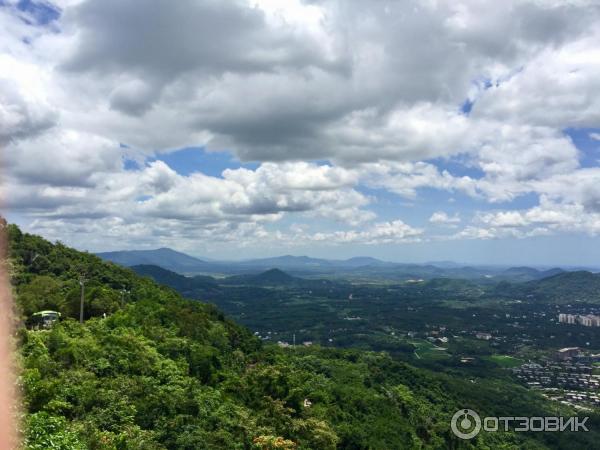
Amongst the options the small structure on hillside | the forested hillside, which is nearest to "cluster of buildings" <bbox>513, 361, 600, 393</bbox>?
the forested hillside

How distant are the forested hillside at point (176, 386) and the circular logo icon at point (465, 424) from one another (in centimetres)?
91

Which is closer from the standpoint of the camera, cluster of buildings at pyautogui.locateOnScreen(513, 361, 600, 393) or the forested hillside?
the forested hillside

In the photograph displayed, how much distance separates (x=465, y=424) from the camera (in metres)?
48.0

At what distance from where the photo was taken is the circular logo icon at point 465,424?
4322 cm

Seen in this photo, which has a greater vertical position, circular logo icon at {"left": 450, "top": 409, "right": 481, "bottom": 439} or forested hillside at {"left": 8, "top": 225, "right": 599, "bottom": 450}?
forested hillside at {"left": 8, "top": 225, "right": 599, "bottom": 450}

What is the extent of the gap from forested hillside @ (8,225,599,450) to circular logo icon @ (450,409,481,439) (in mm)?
910

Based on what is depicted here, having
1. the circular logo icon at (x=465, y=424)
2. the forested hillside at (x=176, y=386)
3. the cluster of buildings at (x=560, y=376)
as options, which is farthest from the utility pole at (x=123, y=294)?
the cluster of buildings at (x=560, y=376)

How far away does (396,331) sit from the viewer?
515ft

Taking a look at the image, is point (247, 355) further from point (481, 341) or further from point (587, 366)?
point (481, 341)

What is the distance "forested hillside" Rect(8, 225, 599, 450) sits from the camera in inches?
770

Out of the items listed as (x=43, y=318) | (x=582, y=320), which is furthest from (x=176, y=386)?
(x=582, y=320)

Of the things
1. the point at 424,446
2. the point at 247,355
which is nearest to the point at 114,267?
the point at 247,355

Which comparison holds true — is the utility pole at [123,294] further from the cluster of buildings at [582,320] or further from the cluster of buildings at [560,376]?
the cluster of buildings at [582,320]

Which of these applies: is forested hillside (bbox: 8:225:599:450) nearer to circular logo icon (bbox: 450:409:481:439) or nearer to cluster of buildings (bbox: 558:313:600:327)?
circular logo icon (bbox: 450:409:481:439)
